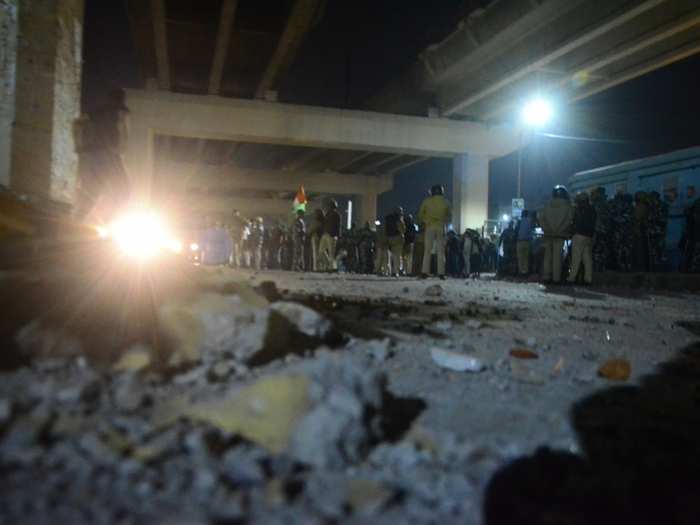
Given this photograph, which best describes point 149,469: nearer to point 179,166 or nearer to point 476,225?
point 476,225

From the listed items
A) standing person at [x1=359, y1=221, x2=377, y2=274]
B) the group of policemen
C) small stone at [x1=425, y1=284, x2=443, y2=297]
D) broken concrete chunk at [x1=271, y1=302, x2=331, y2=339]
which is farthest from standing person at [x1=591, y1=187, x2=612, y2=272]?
broken concrete chunk at [x1=271, y1=302, x2=331, y2=339]

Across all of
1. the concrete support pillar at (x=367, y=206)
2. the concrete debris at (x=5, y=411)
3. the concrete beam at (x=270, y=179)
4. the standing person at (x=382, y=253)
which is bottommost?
the concrete debris at (x=5, y=411)

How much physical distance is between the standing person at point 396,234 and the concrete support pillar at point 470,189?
247 inches

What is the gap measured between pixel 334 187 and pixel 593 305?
2437 centimetres

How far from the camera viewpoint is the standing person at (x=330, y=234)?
46.0ft

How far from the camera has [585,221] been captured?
10.2 m

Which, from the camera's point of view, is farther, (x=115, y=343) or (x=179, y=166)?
(x=179, y=166)

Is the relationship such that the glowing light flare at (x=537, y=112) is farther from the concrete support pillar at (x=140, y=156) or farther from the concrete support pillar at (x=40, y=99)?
the concrete support pillar at (x=40, y=99)

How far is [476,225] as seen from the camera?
784 inches

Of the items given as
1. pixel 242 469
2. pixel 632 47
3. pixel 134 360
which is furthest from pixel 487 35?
pixel 242 469

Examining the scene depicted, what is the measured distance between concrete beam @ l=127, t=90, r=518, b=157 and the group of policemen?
579cm

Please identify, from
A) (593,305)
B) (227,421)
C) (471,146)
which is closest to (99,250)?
(227,421)

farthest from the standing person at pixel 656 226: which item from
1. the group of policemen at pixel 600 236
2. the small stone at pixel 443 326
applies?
the small stone at pixel 443 326

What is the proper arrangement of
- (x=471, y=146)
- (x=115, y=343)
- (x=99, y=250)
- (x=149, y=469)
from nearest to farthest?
(x=149, y=469) < (x=115, y=343) < (x=99, y=250) < (x=471, y=146)
